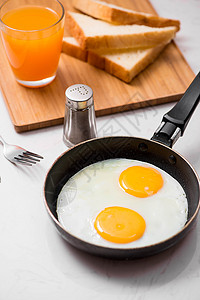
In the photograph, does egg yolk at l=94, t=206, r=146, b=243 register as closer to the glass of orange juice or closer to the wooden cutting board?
the wooden cutting board

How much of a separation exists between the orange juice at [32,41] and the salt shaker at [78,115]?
0.86 ft

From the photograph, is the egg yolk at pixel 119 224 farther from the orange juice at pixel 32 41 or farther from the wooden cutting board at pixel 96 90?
the orange juice at pixel 32 41

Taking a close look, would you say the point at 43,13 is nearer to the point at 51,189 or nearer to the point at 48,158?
the point at 48,158

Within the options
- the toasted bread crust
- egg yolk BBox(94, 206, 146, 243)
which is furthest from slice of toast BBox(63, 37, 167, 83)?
egg yolk BBox(94, 206, 146, 243)

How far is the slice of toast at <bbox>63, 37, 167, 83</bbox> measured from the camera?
1.77m

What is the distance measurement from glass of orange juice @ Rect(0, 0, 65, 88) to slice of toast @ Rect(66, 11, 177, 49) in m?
0.15

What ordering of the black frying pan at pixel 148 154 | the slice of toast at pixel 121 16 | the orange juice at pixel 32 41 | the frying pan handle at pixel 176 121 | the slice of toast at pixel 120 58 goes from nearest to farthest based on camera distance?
the black frying pan at pixel 148 154 < the frying pan handle at pixel 176 121 < the orange juice at pixel 32 41 < the slice of toast at pixel 120 58 < the slice of toast at pixel 121 16

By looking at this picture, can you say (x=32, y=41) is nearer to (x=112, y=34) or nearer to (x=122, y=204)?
(x=112, y=34)

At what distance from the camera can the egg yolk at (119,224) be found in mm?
1188

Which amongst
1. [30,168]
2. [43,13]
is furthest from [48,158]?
[43,13]

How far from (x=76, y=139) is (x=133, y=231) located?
0.47 meters

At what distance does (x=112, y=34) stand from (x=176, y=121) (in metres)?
0.57

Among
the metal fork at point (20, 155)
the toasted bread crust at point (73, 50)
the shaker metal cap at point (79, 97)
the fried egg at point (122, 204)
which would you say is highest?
the shaker metal cap at point (79, 97)

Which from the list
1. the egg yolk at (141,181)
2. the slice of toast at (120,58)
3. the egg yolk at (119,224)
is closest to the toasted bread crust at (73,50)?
the slice of toast at (120,58)
